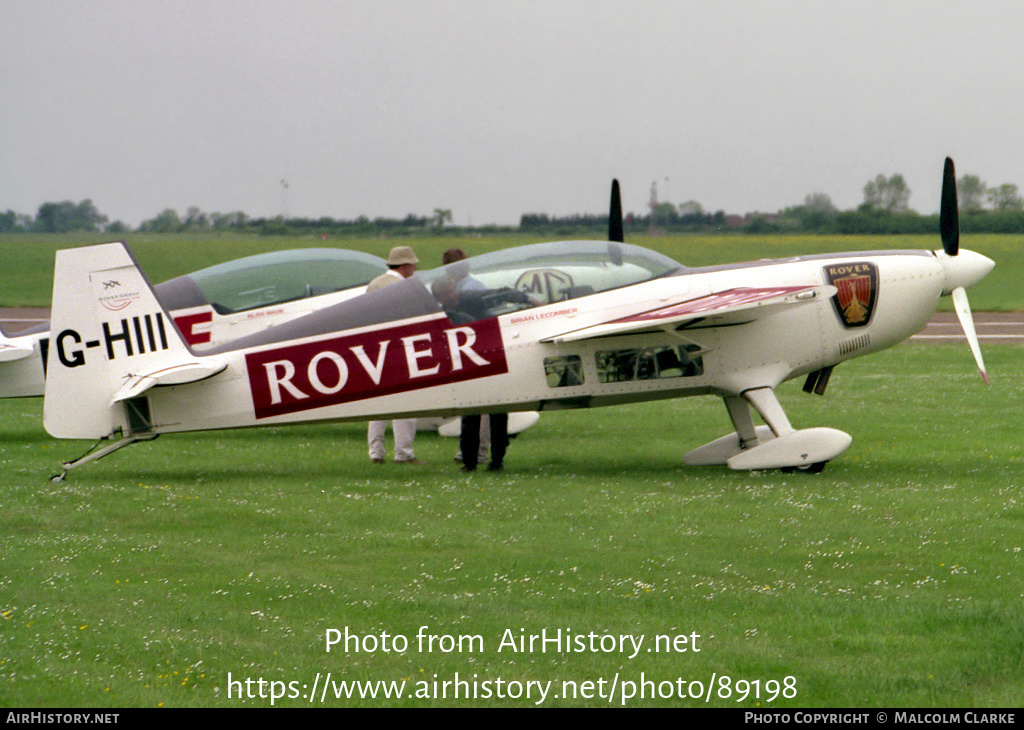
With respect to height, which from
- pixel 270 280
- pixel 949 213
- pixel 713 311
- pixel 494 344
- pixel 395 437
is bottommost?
pixel 395 437

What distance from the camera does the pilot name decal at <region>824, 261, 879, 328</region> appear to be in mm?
10688

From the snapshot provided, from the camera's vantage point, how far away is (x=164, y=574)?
273 inches

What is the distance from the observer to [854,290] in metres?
10.7

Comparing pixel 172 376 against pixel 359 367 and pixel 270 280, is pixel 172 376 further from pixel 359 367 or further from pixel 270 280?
pixel 270 280

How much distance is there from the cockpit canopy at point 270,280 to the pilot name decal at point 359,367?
4.59 metres

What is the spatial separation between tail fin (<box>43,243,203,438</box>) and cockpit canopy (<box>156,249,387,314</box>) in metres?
4.27

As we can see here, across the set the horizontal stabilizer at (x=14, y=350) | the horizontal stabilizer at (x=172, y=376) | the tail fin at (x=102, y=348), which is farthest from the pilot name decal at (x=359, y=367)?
the horizontal stabilizer at (x=14, y=350)

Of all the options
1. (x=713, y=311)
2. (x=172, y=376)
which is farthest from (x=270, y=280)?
(x=713, y=311)

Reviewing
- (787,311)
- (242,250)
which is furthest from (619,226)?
(242,250)

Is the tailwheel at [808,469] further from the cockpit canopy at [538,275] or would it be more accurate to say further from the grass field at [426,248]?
the grass field at [426,248]

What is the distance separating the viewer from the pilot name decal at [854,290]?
1069 cm

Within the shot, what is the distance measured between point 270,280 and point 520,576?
8.92 metres

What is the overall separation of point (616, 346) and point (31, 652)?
6150 millimetres

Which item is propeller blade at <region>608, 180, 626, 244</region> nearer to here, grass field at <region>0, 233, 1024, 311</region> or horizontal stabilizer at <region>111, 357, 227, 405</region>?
horizontal stabilizer at <region>111, 357, 227, 405</region>
